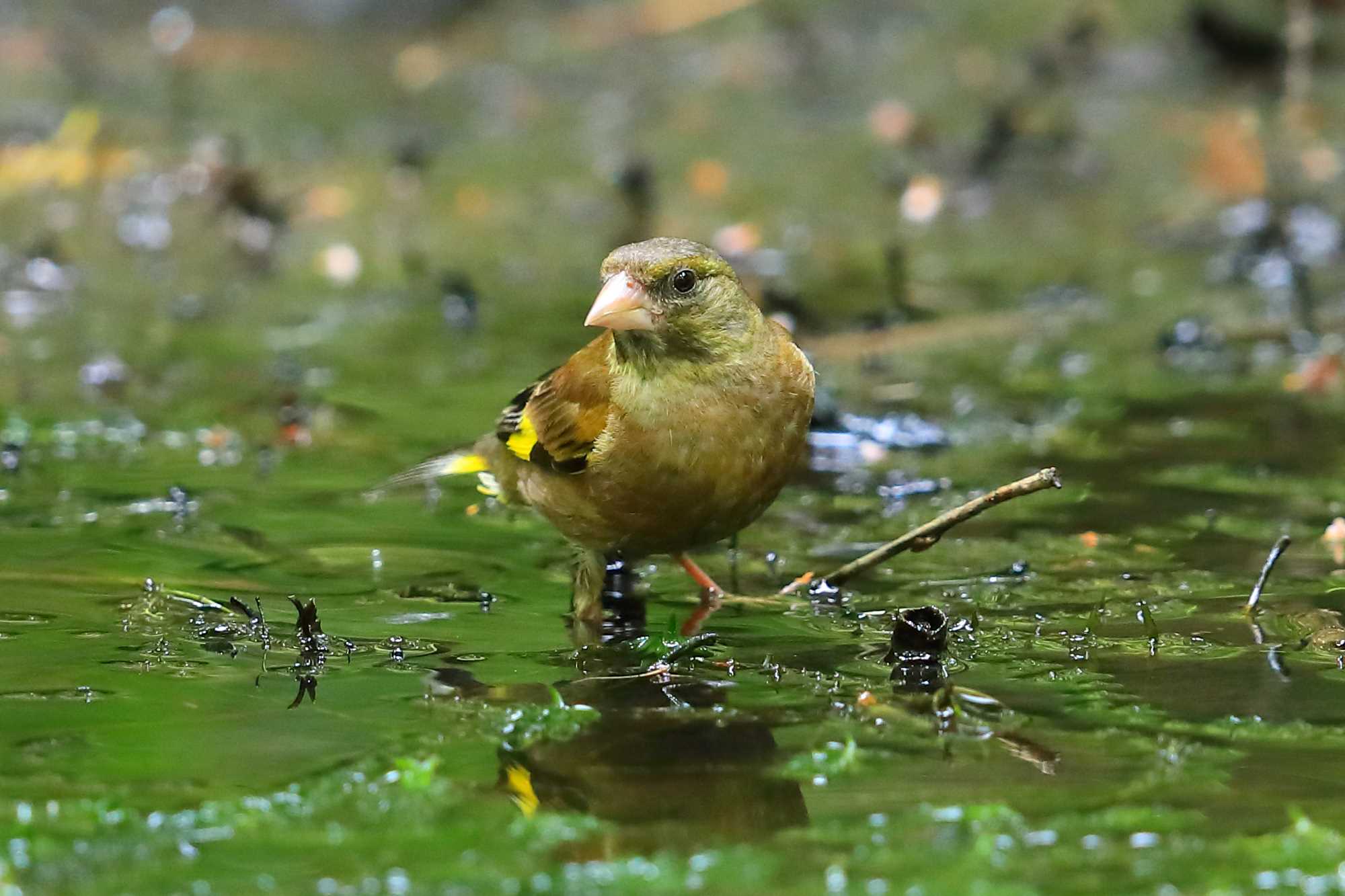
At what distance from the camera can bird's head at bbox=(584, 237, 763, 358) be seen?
4.29 meters

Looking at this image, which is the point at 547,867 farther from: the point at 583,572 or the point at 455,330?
the point at 455,330

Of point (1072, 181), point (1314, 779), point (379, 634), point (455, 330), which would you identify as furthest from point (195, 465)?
point (1072, 181)

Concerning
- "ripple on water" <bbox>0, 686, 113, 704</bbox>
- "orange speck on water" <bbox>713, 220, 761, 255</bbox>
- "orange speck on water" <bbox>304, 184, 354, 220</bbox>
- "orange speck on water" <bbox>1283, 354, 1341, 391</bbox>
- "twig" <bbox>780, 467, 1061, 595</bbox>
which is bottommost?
"ripple on water" <bbox>0, 686, 113, 704</bbox>

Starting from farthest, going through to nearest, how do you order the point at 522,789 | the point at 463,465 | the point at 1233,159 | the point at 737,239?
the point at 1233,159, the point at 737,239, the point at 463,465, the point at 522,789

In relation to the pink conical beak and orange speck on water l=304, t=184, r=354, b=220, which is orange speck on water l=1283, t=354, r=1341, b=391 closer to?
the pink conical beak

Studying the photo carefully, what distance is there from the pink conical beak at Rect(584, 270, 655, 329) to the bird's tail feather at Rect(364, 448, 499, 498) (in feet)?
3.39

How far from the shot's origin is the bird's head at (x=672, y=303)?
4285 mm

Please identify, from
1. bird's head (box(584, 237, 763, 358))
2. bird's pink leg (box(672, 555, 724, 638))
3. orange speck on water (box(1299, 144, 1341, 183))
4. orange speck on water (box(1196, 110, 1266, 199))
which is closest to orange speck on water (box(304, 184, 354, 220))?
orange speck on water (box(1196, 110, 1266, 199))

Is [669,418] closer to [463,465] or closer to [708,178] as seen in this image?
[463,465]

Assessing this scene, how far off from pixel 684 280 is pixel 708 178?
22.5 ft

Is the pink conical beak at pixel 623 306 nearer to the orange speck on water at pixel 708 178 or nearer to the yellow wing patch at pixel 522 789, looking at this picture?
the yellow wing patch at pixel 522 789

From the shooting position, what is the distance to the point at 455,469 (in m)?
5.24

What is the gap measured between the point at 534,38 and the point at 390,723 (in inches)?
420

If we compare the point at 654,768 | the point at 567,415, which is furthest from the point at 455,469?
the point at 654,768
